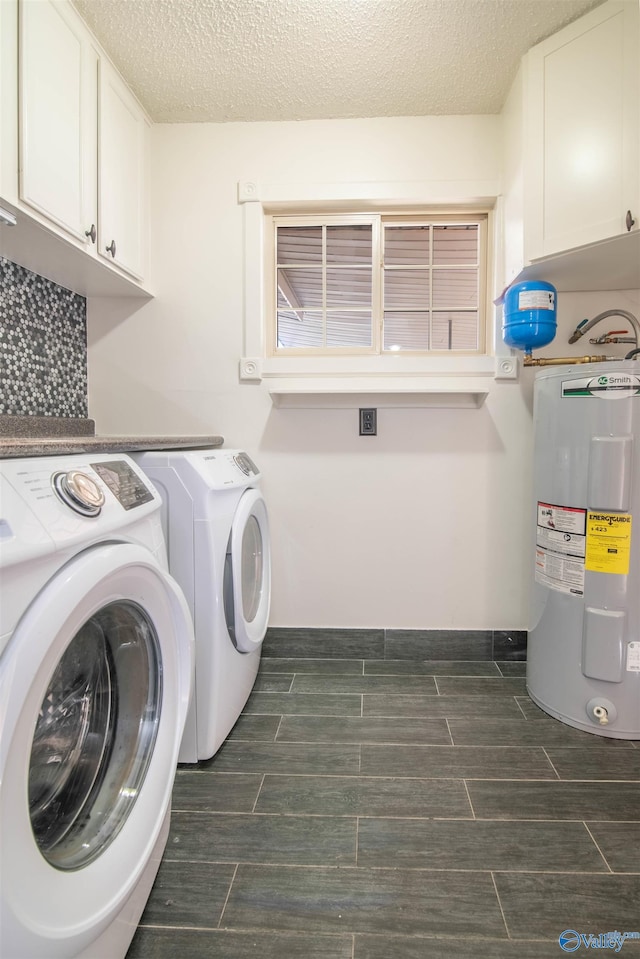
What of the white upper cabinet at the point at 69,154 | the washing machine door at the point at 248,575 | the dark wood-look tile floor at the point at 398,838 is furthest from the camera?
the washing machine door at the point at 248,575

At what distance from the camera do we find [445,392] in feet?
6.38

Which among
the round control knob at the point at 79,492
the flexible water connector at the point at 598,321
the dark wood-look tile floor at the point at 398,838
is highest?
the flexible water connector at the point at 598,321

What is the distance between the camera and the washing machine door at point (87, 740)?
0.53 metres

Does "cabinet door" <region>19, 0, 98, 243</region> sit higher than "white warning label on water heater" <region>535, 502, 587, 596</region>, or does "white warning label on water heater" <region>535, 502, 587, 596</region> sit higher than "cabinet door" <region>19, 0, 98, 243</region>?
"cabinet door" <region>19, 0, 98, 243</region>

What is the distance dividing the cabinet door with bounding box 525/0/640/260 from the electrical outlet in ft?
2.75

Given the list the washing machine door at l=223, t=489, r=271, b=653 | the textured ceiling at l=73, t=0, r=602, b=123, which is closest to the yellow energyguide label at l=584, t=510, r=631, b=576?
the washing machine door at l=223, t=489, r=271, b=653

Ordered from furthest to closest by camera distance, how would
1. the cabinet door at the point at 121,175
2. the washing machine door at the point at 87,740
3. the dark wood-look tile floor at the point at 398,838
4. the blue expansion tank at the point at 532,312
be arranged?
the blue expansion tank at the point at 532,312
the cabinet door at the point at 121,175
the dark wood-look tile floor at the point at 398,838
the washing machine door at the point at 87,740

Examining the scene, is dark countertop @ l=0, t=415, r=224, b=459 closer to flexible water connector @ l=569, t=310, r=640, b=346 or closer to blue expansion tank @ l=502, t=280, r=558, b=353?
blue expansion tank @ l=502, t=280, r=558, b=353

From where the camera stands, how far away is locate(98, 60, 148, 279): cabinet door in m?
1.65

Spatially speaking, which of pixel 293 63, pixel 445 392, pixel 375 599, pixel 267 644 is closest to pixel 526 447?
pixel 445 392

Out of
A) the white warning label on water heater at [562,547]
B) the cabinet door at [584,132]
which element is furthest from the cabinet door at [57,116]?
the white warning label on water heater at [562,547]

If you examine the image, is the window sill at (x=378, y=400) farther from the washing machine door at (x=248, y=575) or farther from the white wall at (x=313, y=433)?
the washing machine door at (x=248, y=575)

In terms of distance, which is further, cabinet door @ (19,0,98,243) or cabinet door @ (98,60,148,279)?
cabinet door @ (98,60,148,279)

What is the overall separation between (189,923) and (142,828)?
1.12 ft
